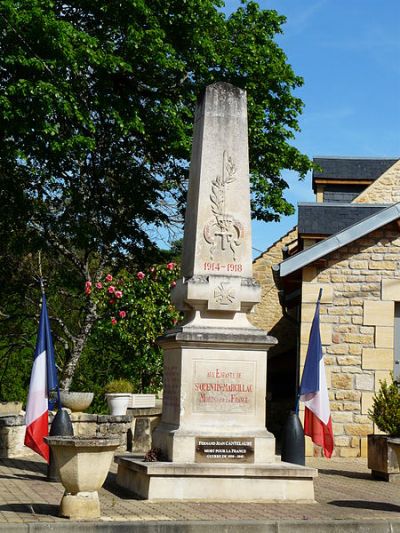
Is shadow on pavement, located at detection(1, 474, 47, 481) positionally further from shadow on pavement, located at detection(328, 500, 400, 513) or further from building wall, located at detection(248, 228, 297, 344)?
building wall, located at detection(248, 228, 297, 344)

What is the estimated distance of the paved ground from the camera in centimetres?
825

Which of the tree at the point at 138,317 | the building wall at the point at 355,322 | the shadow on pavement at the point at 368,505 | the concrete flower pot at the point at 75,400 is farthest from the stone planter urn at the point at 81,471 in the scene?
the tree at the point at 138,317

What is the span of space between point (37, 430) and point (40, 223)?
9559 mm

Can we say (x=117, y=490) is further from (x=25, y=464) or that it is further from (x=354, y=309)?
(x=354, y=309)

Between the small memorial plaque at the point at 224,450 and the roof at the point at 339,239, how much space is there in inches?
239

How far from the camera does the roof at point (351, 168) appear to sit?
26311 mm

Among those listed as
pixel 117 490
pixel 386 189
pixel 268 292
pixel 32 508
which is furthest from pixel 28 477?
pixel 268 292

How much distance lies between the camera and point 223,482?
9.66 meters

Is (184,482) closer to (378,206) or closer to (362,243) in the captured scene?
(362,243)

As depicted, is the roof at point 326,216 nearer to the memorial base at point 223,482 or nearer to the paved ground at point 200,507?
the paved ground at point 200,507

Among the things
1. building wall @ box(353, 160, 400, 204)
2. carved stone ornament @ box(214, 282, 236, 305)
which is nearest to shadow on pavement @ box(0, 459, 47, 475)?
carved stone ornament @ box(214, 282, 236, 305)

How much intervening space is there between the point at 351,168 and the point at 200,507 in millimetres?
18936

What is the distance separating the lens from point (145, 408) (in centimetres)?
1734

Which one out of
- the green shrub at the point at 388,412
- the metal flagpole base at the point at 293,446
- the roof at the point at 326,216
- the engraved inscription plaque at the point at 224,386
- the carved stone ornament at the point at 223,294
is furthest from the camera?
the roof at the point at 326,216
